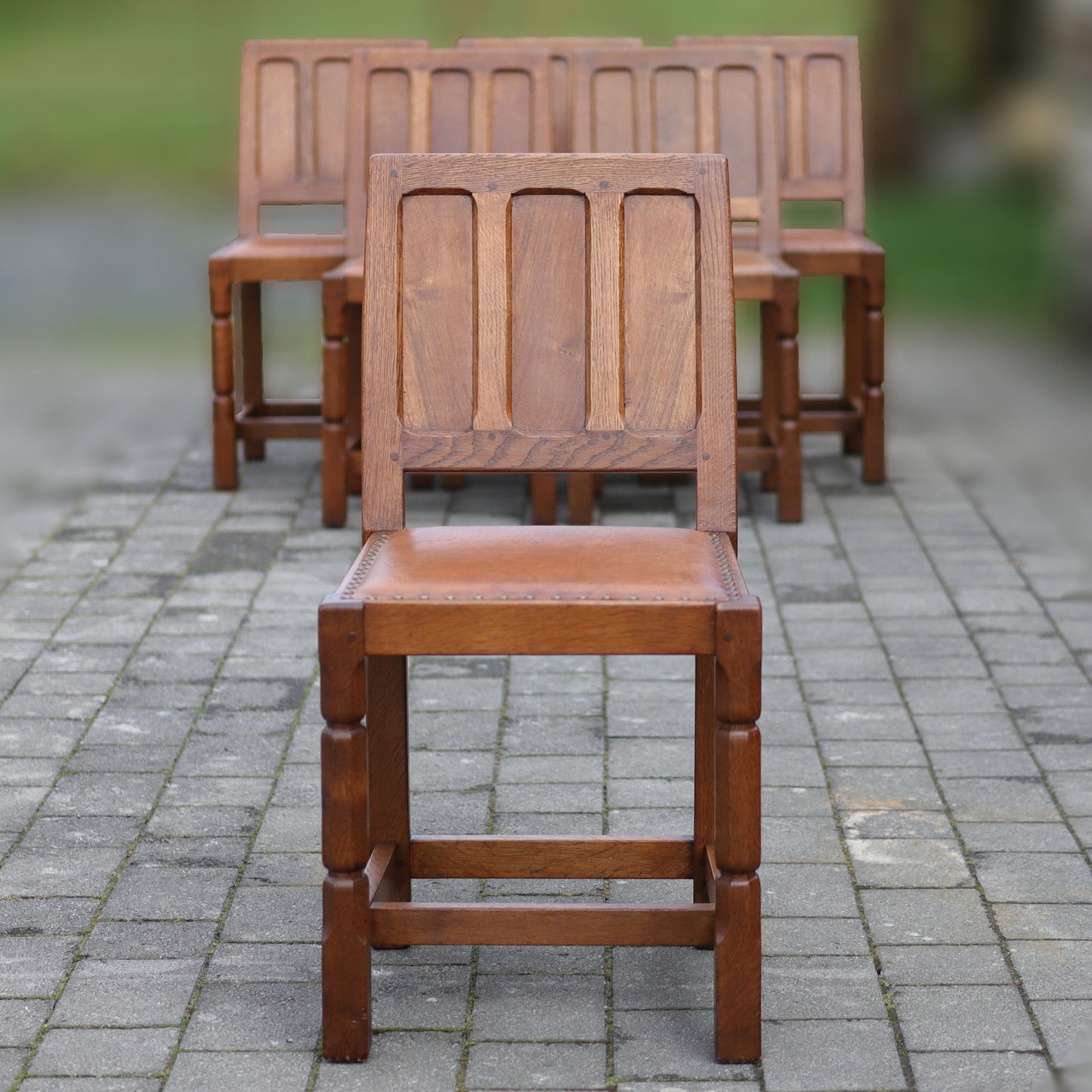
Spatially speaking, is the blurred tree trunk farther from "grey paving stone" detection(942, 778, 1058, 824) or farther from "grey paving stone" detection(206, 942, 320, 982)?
"grey paving stone" detection(206, 942, 320, 982)

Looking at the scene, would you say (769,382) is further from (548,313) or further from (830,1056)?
(830,1056)

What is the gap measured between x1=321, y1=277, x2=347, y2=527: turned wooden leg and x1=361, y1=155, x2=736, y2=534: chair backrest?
265 centimetres

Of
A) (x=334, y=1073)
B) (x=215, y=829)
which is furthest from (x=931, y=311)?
(x=334, y=1073)

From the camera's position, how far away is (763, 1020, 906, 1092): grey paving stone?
8.93 ft

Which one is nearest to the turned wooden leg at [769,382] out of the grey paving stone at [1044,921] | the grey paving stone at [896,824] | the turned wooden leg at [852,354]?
the turned wooden leg at [852,354]

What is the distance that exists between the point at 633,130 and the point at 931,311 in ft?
16.2

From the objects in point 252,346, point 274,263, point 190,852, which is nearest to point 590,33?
point 252,346

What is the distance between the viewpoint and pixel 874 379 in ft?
20.6

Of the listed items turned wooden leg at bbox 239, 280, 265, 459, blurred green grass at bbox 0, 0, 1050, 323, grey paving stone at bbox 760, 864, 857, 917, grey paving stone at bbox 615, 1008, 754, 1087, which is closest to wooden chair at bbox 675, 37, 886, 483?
turned wooden leg at bbox 239, 280, 265, 459

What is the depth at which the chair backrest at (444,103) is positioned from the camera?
6.03 m

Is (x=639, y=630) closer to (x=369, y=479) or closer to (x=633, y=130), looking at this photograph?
(x=369, y=479)

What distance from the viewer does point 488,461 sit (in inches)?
118

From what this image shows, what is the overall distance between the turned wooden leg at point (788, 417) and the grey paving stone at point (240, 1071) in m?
3.37

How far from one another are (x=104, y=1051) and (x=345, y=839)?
0.48 metres
